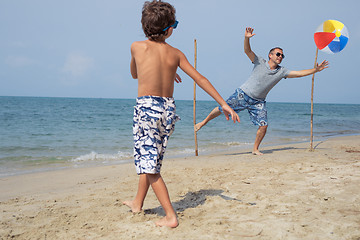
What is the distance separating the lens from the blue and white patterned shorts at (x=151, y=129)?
2.33m

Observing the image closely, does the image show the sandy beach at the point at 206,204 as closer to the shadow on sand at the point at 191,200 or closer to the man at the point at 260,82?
the shadow on sand at the point at 191,200

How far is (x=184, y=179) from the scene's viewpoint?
4.09 meters

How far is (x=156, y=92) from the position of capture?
2383 millimetres

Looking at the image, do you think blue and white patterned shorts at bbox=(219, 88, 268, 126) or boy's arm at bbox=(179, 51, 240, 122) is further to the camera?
blue and white patterned shorts at bbox=(219, 88, 268, 126)

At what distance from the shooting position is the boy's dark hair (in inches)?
91.4

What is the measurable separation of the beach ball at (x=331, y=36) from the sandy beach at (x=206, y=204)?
7.05 ft

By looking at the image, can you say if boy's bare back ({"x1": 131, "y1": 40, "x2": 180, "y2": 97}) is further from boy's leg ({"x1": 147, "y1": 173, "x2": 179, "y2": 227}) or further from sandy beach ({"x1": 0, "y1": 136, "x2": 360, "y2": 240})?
sandy beach ({"x1": 0, "y1": 136, "x2": 360, "y2": 240})

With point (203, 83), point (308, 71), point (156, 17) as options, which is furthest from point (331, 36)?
point (156, 17)

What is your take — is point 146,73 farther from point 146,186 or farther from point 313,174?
point 313,174

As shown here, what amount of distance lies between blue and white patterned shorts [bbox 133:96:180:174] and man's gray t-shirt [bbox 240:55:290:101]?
3.41 m

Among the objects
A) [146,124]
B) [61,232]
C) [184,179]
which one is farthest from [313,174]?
[61,232]

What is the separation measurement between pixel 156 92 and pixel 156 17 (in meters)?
0.57

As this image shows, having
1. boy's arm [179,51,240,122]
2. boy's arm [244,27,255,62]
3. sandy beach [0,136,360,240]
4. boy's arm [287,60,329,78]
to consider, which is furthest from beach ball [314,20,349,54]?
boy's arm [179,51,240,122]

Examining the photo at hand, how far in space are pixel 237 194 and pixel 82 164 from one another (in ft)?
13.7
